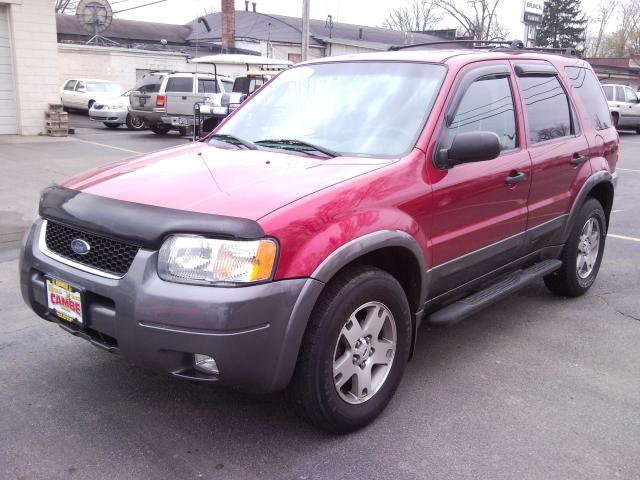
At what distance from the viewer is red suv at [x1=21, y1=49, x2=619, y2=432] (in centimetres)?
260

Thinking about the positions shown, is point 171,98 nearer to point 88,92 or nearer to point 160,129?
point 160,129

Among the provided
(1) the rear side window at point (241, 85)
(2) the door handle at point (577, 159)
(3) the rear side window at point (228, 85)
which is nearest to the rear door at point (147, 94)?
(3) the rear side window at point (228, 85)

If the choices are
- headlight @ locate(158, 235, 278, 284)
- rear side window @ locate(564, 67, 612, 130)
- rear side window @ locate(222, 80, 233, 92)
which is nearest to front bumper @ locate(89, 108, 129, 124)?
rear side window @ locate(222, 80, 233, 92)

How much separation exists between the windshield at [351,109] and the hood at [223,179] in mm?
241

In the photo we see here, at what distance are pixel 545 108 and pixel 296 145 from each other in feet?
6.56

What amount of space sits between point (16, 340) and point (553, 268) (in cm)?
381

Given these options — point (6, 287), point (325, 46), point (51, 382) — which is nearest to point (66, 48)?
point (325, 46)

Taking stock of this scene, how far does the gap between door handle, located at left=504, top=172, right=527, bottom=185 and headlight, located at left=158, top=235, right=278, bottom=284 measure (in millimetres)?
1924

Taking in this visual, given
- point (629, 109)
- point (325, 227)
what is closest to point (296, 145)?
point (325, 227)

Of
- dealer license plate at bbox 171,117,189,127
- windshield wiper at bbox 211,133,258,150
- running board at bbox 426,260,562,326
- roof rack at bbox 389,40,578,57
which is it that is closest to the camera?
running board at bbox 426,260,562,326

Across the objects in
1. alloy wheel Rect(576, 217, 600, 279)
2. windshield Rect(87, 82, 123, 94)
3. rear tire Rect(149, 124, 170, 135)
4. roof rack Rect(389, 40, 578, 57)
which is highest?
roof rack Rect(389, 40, 578, 57)

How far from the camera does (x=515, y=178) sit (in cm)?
394

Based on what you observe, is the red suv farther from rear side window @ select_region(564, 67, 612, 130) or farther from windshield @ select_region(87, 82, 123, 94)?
windshield @ select_region(87, 82, 123, 94)

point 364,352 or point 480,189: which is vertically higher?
point 480,189
